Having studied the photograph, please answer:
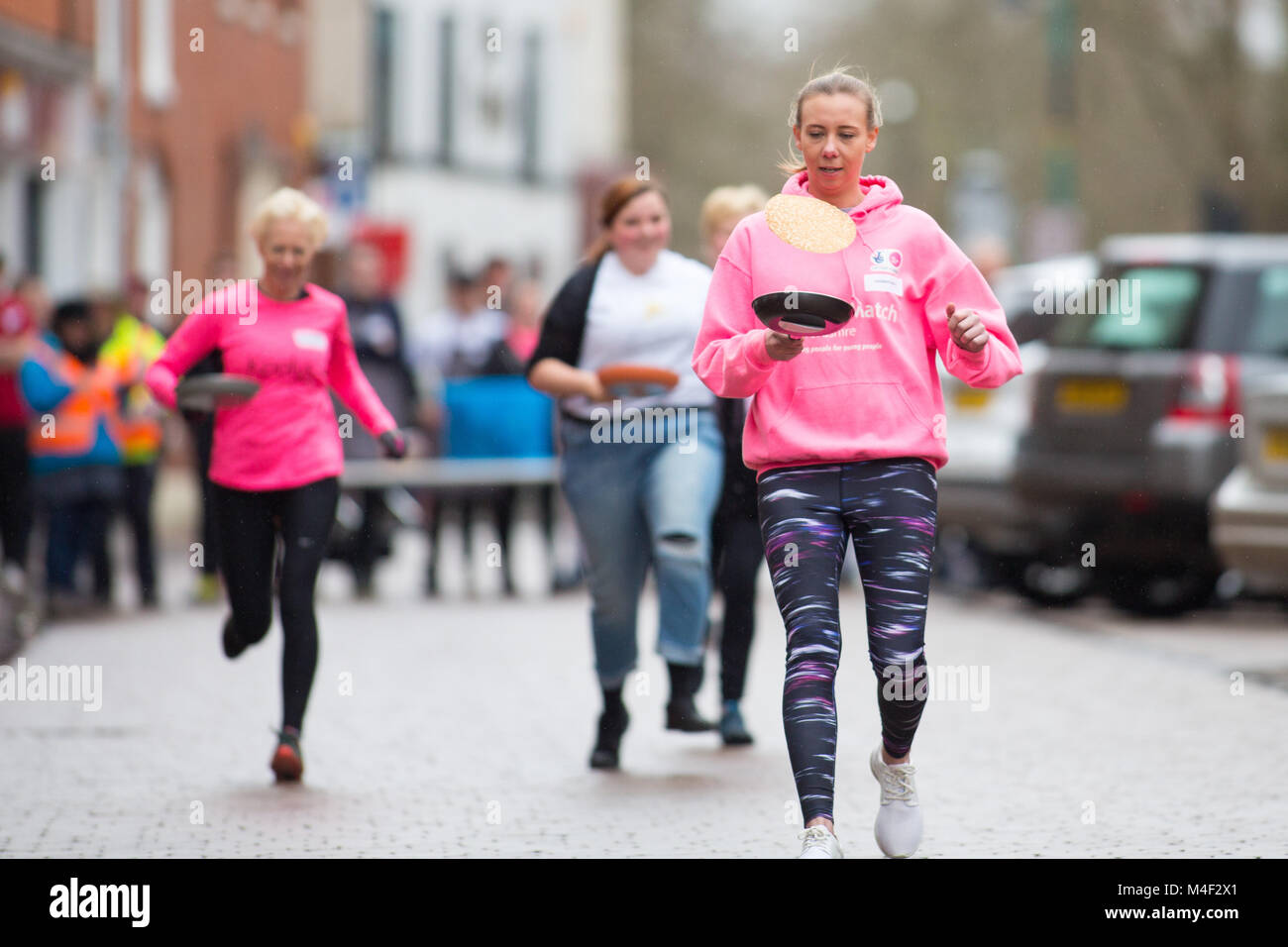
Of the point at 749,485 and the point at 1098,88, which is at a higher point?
the point at 1098,88

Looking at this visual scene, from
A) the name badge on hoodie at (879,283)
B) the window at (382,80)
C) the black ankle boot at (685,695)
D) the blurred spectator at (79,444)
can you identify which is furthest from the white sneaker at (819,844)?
the window at (382,80)

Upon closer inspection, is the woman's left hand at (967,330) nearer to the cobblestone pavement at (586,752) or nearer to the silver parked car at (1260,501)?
the cobblestone pavement at (586,752)

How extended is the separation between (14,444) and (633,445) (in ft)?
21.0

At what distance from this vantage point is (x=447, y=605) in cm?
1544

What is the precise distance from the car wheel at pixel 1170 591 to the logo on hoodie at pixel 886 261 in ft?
27.0

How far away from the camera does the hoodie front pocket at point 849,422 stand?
6004 mm

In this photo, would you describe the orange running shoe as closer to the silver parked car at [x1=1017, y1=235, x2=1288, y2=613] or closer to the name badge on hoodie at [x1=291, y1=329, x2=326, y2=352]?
the name badge on hoodie at [x1=291, y1=329, x2=326, y2=352]

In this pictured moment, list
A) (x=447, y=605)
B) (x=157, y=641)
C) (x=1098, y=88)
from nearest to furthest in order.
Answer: (x=157, y=641) → (x=447, y=605) → (x=1098, y=88)

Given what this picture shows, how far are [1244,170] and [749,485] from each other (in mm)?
22673

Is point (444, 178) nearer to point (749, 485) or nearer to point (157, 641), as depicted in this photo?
point (157, 641)

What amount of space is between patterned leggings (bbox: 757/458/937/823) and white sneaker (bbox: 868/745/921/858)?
7.4 inches

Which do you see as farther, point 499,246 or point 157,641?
point 499,246

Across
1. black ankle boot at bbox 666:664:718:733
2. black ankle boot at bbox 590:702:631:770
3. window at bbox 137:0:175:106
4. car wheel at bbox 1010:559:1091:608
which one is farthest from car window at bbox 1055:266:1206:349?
window at bbox 137:0:175:106
